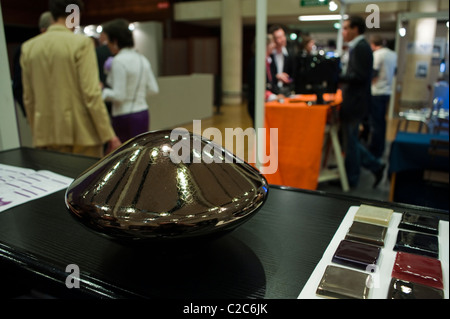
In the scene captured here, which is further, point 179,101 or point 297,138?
point 179,101

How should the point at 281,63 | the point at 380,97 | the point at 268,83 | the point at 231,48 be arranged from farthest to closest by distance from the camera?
1. the point at 231,48
2. the point at 380,97
3. the point at 281,63
4. the point at 268,83

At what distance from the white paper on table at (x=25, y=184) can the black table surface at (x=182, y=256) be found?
0.04 metres

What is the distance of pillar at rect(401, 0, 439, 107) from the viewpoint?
6.37 meters

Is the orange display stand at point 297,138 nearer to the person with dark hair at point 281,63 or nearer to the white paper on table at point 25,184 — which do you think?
the person with dark hair at point 281,63

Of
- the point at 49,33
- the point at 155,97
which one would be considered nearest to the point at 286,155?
the point at 49,33

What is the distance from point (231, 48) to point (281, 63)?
602cm

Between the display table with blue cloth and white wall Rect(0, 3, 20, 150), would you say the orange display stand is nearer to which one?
the display table with blue cloth

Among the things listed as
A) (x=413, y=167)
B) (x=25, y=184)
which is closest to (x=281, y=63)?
(x=413, y=167)

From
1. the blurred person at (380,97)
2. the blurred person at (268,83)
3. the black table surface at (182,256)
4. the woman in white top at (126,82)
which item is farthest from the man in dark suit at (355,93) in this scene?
the black table surface at (182,256)

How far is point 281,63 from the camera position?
3.22m

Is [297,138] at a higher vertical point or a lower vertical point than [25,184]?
lower

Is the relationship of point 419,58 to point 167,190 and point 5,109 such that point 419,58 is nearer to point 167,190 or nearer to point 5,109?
point 5,109

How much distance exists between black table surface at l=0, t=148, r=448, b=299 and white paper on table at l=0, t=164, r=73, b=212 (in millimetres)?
43

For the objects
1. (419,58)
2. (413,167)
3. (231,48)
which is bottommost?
(413,167)
